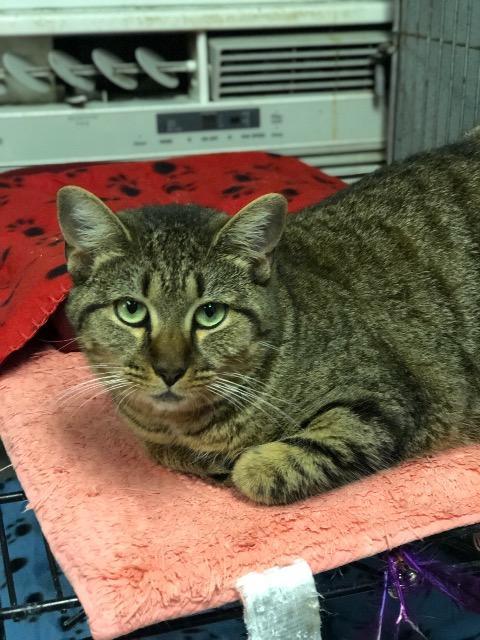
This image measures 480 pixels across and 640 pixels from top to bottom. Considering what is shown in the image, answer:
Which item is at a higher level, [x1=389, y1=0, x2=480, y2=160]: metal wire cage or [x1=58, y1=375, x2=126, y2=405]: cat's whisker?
[x1=389, y1=0, x2=480, y2=160]: metal wire cage

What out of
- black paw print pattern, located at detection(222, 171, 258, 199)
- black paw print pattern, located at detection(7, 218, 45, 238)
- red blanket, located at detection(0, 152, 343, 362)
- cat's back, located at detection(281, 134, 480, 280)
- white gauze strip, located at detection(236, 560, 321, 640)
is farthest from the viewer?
black paw print pattern, located at detection(222, 171, 258, 199)

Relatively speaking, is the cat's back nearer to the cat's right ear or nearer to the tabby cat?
the tabby cat

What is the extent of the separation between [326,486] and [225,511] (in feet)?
0.48

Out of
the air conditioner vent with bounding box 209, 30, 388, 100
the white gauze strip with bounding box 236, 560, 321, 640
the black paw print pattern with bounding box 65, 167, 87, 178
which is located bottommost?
the white gauze strip with bounding box 236, 560, 321, 640

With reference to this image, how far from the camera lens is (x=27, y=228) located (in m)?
1.78

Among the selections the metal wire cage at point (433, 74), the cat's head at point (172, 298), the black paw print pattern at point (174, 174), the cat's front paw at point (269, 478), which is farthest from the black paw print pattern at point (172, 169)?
the cat's front paw at point (269, 478)

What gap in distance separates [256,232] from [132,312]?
209 millimetres

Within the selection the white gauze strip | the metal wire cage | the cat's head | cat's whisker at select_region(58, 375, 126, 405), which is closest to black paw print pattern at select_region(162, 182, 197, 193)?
the metal wire cage

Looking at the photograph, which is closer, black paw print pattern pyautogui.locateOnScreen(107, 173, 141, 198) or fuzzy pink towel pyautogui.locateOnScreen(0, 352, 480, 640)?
fuzzy pink towel pyautogui.locateOnScreen(0, 352, 480, 640)

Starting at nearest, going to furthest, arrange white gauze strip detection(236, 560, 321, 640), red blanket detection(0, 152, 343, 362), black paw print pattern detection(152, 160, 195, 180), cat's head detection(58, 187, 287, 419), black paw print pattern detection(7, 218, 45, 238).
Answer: white gauze strip detection(236, 560, 321, 640) → cat's head detection(58, 187, 287, 419) → red blanket detection(0, 152, 343, 362) → black paw print pattern detection(7, 218, 45, 238) → black paw print pattern detection(152, 160, 195, 180)

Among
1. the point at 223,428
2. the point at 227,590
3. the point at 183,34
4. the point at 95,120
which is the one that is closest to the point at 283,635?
the point at 227,590

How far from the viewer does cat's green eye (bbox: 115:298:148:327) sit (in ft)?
3.44

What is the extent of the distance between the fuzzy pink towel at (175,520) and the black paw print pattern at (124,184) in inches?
33.0

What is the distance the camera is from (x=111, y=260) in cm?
109
